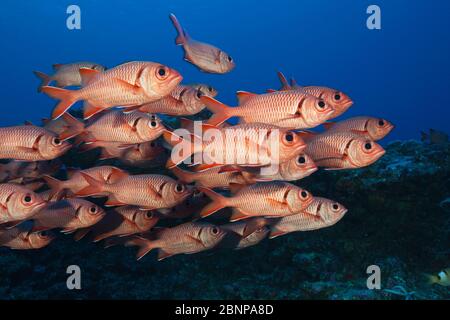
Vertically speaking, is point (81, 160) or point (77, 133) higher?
point (81, 160)

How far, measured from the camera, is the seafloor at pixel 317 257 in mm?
7203

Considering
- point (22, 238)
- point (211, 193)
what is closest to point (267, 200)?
point (211, 193)

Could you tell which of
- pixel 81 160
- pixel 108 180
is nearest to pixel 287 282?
pixel 108 180

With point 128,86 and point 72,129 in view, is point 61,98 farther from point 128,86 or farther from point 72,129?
point 128,86

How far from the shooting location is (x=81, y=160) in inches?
348

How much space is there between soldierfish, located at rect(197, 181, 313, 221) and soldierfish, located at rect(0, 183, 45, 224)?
214 cm

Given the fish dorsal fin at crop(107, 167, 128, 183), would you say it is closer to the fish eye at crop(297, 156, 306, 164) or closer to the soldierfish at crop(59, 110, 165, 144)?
the soldierfish at crop(59, 110, 165, 144)

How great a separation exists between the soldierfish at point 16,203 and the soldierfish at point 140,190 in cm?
71

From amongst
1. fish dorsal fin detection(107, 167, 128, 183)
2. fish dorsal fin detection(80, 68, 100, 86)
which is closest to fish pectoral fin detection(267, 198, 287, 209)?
fish dorsal fin detection(107, 167, 128, 183)

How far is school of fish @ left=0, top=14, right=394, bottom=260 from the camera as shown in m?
4.04

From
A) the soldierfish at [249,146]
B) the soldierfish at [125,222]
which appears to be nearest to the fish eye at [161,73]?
the soldierfish at [249,146]

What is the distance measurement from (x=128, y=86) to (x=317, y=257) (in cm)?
542
